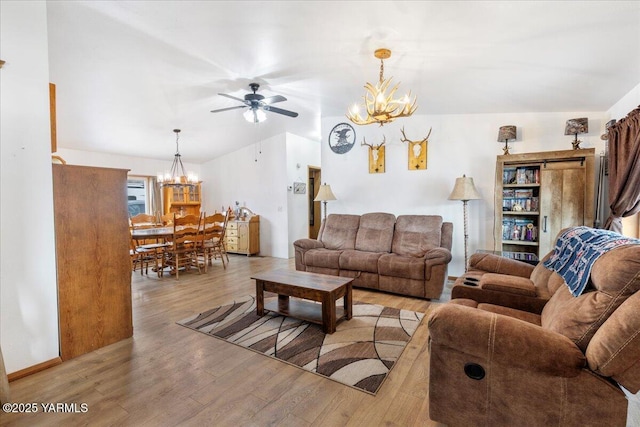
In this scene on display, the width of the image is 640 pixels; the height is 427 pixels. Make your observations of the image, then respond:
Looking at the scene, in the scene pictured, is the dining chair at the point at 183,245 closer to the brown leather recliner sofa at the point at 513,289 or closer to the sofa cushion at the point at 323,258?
the sofa cushion at the point at 323,258

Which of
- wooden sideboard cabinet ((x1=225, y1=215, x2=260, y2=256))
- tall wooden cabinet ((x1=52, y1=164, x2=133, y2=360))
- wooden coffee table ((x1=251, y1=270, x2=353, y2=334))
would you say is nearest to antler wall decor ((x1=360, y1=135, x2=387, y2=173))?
wooden coffee table ((x1=251, y1=270, x2=353, y2=334))

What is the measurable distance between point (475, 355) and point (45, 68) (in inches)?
132

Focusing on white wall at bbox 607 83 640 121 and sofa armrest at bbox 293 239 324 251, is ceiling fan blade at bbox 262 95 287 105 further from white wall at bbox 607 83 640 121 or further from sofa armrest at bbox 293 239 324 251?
white wall at bbox 607 83 640 121

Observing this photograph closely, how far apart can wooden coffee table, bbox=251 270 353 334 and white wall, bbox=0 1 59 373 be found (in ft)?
5.48

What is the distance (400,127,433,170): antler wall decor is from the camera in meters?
4.57

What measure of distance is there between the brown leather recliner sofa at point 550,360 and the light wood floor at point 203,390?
1.22 ft

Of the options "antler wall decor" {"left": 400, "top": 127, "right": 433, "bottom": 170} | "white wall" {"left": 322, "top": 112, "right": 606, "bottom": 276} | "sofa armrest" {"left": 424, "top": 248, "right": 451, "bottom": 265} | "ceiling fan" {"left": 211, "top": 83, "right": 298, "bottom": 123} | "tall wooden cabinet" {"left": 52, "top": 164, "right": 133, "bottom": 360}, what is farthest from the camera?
"antler wall decor" {"left": 400, "top": 127, "right": 433, "bottom": 170}

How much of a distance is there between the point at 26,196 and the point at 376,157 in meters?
4.22

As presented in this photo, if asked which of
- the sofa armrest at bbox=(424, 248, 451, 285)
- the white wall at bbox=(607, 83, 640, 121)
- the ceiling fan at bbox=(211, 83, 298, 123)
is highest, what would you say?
the ceiling fan at bbox=(211, 83, 298, 123)

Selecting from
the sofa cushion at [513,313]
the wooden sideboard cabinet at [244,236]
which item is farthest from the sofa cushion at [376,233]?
the wooden sideboard cabinet at [244,236]

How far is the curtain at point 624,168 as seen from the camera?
259cm

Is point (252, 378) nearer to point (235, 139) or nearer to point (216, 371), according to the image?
point (216, 371)

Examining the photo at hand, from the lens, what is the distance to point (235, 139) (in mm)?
6340

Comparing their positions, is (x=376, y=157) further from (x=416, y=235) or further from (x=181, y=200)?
(x=181, y=200)
